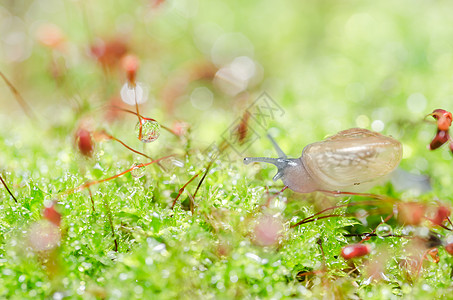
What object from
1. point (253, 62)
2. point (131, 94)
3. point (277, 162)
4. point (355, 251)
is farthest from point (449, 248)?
point (253, 62)

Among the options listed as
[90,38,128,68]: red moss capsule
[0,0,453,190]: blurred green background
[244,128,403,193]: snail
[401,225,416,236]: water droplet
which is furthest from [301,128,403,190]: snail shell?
[90,38,128,68]: red moss capsule

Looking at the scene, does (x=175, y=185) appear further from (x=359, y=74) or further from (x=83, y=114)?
(x=359, y=74)

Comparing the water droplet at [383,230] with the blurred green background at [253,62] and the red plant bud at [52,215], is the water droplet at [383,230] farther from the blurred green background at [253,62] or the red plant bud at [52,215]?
the red plant bud at [52,215]

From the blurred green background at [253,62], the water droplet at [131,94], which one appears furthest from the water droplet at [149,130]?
the water droplet at [131,94]

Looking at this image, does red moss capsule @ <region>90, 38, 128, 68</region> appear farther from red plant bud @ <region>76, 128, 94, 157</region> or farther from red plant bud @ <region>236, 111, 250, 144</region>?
red plant bud @ <region>76, 128, 94, 157</region>

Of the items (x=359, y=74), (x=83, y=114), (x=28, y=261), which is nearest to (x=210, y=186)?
(x=28, y=261)
